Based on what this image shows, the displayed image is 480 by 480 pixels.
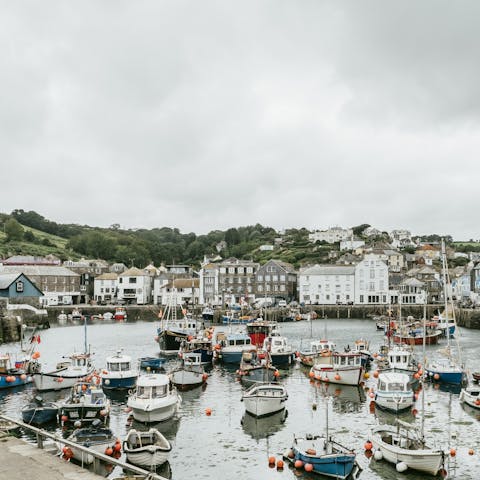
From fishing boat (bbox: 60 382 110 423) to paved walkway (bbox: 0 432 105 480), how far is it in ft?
35.2

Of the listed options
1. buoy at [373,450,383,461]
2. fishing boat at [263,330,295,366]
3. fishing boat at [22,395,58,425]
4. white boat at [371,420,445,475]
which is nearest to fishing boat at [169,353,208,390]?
fishing boat at [263,330,295,366]

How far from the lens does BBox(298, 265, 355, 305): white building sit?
126 m

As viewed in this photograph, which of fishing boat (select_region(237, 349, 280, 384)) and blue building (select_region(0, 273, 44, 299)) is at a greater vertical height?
blue building (select_region(0, 273, 44, 299))

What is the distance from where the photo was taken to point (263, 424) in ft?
104

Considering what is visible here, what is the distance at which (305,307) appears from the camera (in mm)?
119375

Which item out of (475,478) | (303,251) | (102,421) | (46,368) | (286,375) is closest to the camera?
(475,478)

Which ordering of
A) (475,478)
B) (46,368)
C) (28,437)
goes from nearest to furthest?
(475,478), (28,437), (46,368)

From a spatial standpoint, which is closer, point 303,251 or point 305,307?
point 305,307

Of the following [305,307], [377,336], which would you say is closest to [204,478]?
[377,336]

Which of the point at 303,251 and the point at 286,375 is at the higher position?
the point at 303,251

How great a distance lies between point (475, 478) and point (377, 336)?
54.9m

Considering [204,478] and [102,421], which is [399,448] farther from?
[102,421]

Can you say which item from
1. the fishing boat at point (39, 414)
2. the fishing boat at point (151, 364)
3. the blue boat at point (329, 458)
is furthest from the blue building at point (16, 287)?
the blue boat at point (329, 458)

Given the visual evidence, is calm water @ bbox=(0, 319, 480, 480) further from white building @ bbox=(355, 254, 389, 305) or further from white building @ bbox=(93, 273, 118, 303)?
white building @ bbox=(93, 273, 118, 303)
